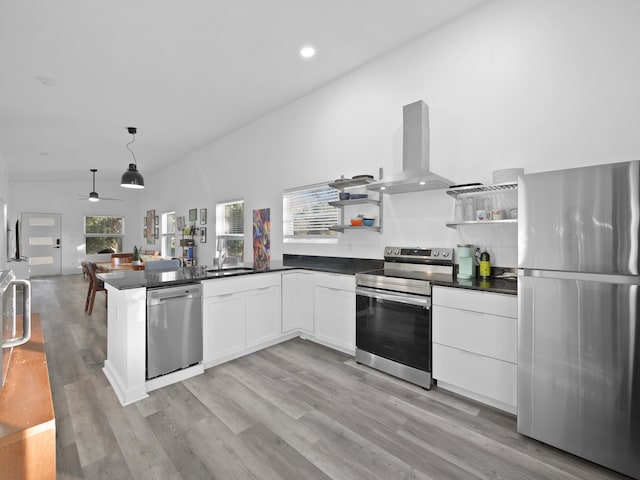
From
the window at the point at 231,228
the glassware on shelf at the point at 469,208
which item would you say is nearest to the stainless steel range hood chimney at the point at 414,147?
the glassware on shelf at the point at 469,208

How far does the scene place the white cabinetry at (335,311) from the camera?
10.7 feet

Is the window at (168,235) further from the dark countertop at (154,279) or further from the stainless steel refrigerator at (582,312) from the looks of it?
the stainless steel refrigerator at (582,312)

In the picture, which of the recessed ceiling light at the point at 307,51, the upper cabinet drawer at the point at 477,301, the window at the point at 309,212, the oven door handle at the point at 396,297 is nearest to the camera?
the upper cabinet drawer at the point at 477,301

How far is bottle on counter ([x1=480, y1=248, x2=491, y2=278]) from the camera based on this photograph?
2691 millimetres

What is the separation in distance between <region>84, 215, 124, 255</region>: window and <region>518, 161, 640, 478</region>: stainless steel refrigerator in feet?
38.9

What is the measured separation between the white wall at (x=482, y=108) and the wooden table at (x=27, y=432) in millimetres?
3046

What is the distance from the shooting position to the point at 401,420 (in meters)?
2.18

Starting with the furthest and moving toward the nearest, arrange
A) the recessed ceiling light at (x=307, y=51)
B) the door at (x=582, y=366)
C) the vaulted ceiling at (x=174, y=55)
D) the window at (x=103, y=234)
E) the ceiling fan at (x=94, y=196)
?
the window at (x=103, y=234), the ceiling fan at (x=94, y=196), the recessed ceiling light at (x=307, y=51), the vaulted ceiling at (x=174, y=55), the door at (x=582, y=366)

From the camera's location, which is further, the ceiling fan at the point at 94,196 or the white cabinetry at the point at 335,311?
the ceiling fan at the point at 94,196

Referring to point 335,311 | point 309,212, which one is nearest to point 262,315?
point 335,311

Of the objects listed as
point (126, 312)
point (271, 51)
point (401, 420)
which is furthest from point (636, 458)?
point (271, 51)

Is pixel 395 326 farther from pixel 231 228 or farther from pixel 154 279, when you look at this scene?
pixel 231 228

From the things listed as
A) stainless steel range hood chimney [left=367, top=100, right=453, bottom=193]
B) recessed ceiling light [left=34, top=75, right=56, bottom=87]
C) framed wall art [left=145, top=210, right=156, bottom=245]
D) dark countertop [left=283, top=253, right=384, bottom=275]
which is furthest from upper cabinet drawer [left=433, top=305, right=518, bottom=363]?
framed wall art [left=145, top=210, right=156, bottom=245]

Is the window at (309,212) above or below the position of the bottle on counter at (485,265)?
above
